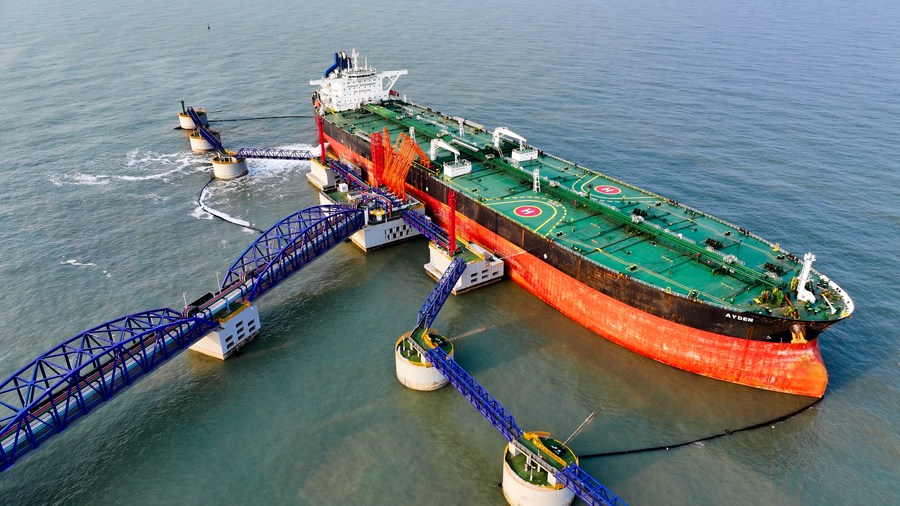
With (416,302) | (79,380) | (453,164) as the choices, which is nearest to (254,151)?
(453,164)

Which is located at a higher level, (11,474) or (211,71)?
(211,71)

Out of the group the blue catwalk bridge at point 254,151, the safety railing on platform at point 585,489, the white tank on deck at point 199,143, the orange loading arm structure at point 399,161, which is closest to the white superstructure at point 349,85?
Answer: the blue catwalk bridge at point 254,151

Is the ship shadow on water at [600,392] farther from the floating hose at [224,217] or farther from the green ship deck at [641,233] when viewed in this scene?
the floating hose at [224,217]

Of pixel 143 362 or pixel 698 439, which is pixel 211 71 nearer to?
pixel 143 362

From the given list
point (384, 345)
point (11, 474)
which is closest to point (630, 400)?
point (384, 345)

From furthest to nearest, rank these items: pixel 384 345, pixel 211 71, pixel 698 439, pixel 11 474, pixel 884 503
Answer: pixel 211 71 → pixel 384 345 → pixel 698 439 → pixel 11 474 → pixel 884 503

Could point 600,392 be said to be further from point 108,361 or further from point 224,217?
point 224,217
